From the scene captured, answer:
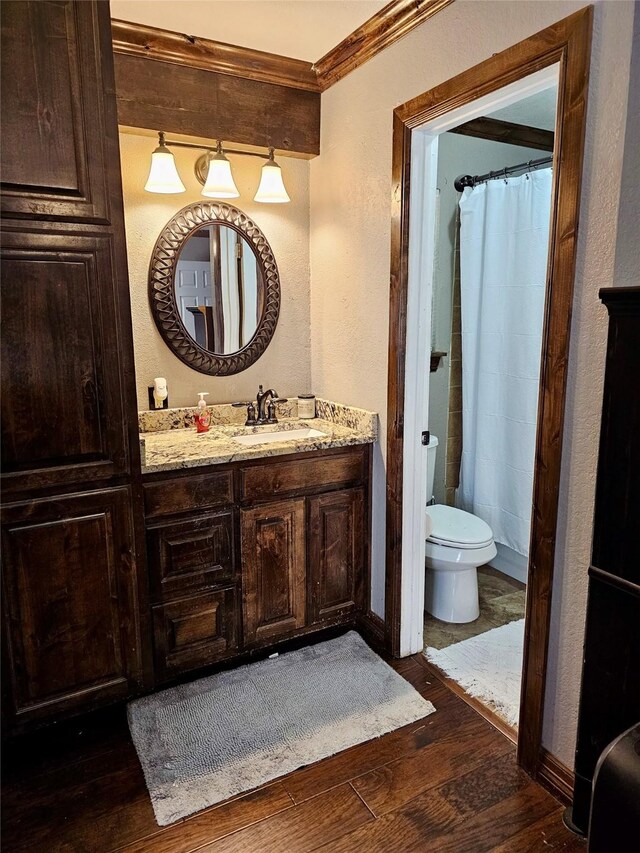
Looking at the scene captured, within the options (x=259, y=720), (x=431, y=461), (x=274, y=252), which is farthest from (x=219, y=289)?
(x=259, y=720)

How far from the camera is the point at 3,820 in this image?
1.67m

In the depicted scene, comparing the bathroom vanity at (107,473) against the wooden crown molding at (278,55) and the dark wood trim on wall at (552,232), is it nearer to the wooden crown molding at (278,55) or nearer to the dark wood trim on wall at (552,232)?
the wooden crown molding at (278,55)

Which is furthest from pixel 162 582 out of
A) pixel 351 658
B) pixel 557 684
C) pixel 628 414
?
pixel 628 414

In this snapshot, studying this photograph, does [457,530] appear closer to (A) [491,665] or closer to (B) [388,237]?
(A) [491,665]

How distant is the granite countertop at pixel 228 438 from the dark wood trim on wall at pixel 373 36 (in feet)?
4.54

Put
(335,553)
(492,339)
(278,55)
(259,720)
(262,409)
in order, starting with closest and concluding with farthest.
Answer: (259,720) → (278,55) → (335,553) → (262,409) → (492,339)

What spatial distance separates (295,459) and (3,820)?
1.44 meters

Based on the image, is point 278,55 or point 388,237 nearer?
point 388,237

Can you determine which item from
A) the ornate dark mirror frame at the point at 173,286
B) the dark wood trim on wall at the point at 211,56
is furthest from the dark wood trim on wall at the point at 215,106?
the ornate dark mirror frame at the point at 173,286

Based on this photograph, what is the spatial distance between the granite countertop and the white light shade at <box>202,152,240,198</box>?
929 millimetres

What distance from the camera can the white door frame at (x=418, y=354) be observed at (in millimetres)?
2059

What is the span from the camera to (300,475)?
2311 mm

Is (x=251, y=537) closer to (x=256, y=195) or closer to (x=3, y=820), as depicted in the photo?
(x=3, y=820)

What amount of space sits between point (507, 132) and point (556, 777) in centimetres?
299
